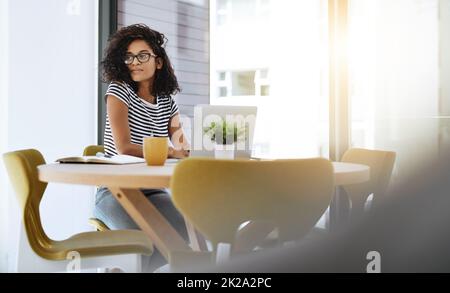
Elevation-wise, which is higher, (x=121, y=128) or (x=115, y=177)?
(x=121, y=128)

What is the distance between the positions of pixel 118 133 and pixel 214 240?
86cm

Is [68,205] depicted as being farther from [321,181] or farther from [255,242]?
[321,181]

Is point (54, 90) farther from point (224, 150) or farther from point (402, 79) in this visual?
point (402, 79)

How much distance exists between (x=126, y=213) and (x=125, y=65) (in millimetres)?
753

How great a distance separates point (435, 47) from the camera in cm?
154

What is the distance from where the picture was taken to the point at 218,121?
1.40 m

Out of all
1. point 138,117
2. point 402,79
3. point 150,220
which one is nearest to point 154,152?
point 150,220

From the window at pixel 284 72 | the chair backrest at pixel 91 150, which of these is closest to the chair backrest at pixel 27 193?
the chair backrest at pixel 91 150

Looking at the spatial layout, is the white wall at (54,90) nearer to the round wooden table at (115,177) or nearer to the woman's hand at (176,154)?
the woman's hand at (176,154)

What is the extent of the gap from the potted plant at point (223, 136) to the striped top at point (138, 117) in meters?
0.57

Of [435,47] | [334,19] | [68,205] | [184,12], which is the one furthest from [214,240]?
[184,12]

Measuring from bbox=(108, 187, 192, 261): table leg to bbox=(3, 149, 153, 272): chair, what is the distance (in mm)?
165

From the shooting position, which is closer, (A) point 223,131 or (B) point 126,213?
(A) point 223,131

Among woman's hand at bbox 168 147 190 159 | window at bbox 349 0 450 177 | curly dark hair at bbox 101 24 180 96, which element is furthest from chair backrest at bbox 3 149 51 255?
window at bbox 349 0 450 177
